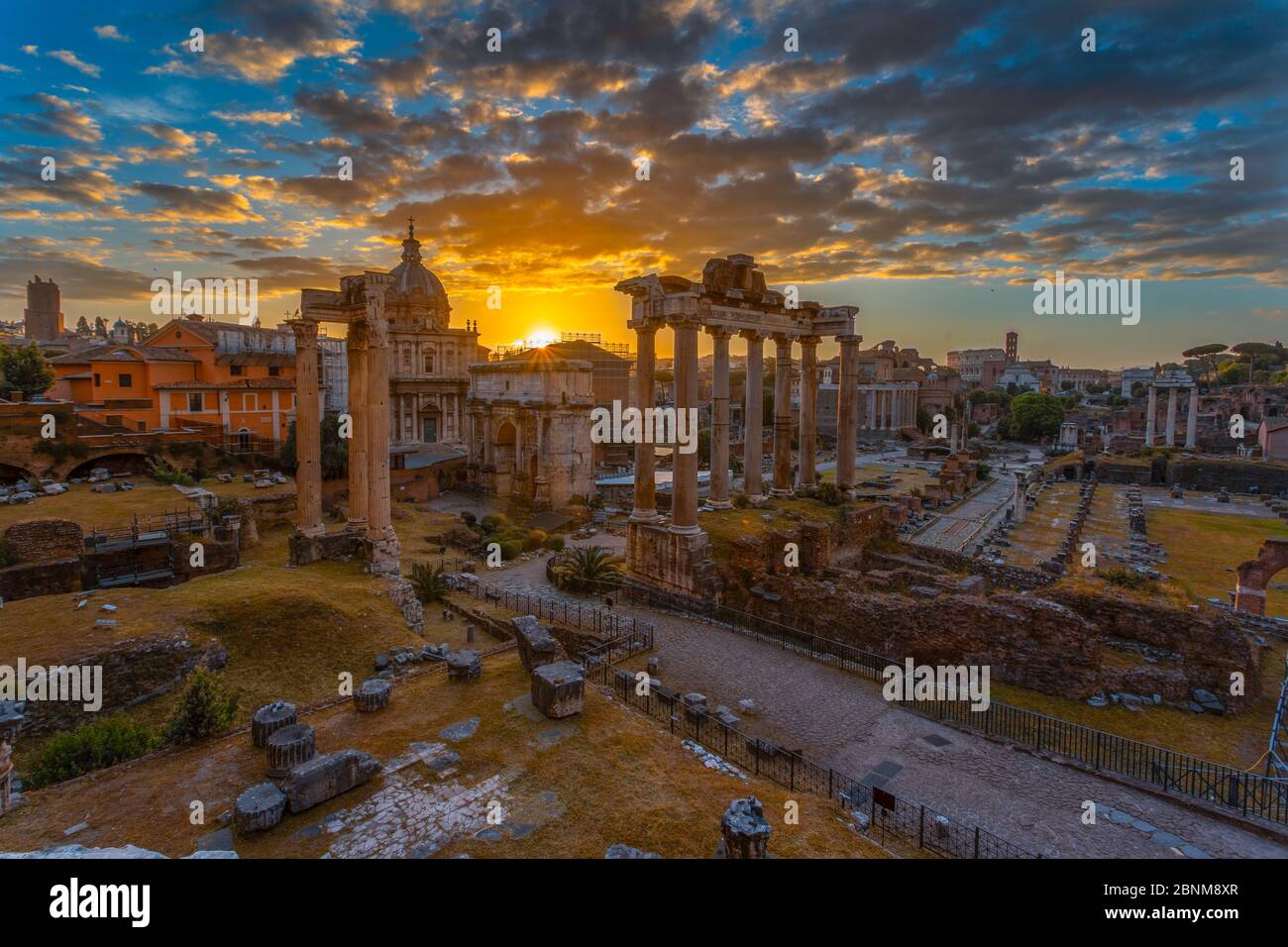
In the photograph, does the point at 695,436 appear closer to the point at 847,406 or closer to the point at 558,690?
the point at 847,406

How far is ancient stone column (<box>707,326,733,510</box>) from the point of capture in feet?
76.9

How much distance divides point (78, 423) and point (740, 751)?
133 feet

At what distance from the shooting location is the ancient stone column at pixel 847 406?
84.1ft

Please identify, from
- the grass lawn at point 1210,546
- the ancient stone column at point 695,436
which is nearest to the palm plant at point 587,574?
the ancient stone column at point 695,436

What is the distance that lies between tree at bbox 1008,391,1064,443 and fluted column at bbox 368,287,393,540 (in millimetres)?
106216

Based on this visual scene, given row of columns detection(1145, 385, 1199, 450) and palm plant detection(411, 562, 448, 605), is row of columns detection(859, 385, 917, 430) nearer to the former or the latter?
row of columns detection(1145, 385, 1199, 450)

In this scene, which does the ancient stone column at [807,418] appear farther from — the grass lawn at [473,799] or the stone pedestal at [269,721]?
the stone pedestal at [269,721]

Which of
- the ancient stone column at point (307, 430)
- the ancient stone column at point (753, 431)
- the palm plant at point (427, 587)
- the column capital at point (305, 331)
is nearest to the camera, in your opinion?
the column capital at point (305, 331)

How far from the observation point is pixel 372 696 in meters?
11.4

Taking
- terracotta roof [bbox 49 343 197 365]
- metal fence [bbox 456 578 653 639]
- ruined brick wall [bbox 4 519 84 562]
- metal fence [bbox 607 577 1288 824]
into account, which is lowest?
metal fence [bbox 607 577 1288 824]

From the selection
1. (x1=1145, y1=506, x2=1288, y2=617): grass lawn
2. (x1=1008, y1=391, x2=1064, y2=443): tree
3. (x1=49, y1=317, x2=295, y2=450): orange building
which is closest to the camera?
(x1=1145, y1=506, x2=1288, y2=617): grass lawn

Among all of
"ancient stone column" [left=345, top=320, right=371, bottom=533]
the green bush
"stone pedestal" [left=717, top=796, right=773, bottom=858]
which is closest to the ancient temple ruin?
"ancient stone column" [left=345, top=320, right=371, bottom=533]

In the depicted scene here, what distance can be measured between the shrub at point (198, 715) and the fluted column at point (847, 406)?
21534 millimetres
